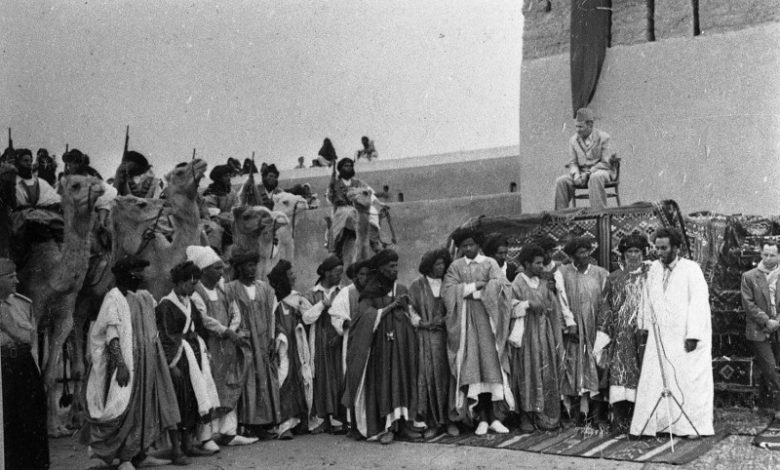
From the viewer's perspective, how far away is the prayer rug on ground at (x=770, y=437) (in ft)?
23.6

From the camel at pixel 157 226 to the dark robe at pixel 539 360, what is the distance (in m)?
3.13

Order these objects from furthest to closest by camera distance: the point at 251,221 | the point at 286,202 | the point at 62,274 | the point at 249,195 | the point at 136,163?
1. the point at 286,202
2. the point at 249,195
3. the point at 136,163
4. the point at 251,221
5. the point at 62,274

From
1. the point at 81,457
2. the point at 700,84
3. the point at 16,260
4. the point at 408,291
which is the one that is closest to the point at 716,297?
the point at 408,291

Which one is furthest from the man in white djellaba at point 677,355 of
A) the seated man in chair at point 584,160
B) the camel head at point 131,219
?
the camel head at point 131,219

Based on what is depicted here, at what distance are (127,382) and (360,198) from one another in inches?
190

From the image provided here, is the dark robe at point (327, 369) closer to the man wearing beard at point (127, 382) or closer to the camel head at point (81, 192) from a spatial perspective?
the man wearing beard at point (127, 382)

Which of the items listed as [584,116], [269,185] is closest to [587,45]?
[584,116]

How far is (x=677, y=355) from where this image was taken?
779 centimetres

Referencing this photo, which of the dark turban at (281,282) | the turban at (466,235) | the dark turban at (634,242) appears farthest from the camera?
the dark turban at (281,282)

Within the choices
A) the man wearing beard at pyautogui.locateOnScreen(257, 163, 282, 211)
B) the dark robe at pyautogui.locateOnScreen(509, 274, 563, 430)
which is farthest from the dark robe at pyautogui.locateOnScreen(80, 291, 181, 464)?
the man wearing beard at pyautogui.locateOnScreen(257, 163, 282, 211)

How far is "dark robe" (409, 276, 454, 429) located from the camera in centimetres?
816

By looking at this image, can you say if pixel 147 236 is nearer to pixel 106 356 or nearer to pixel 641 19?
pixel 106 356

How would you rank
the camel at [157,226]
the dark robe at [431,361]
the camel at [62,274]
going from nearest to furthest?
the dark robe at [431,361], the camel at [62,274], the camel at [157,226]

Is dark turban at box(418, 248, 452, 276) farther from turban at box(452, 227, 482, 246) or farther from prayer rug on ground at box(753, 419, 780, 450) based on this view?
prayer rug on ground at box(753, 419, 780, 450)
